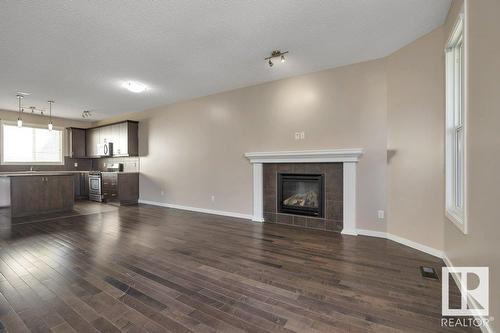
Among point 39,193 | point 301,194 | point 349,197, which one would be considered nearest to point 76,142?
point 39,193

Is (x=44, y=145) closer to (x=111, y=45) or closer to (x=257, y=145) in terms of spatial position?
(x=111, y=45)

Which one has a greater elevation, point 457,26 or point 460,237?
A: point 457,26

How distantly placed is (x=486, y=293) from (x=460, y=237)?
72cm

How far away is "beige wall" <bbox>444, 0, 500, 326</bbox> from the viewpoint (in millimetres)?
1432

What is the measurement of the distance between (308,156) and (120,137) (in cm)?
585

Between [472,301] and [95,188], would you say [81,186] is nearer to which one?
[95,188]

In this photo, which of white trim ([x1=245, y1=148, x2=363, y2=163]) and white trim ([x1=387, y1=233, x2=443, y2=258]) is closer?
white trim ([x1=387, y1=233, x2=443, y2=258])

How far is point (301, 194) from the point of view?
173 inches

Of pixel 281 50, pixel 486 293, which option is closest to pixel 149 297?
pixel 486 293

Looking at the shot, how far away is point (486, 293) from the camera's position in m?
1.56

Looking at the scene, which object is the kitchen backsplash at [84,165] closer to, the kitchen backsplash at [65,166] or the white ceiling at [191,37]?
the kitchen backsplash at [65,166]

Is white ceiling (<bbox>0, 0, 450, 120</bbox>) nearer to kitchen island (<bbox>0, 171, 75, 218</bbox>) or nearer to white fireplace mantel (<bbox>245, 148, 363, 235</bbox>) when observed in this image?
white fireplace mantel (<bbox>245, 148, 363, 235</bbox>)

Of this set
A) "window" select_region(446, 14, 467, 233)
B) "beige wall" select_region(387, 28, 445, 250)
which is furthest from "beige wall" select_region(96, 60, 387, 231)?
"window" select_region(446, 14, 467, 233)

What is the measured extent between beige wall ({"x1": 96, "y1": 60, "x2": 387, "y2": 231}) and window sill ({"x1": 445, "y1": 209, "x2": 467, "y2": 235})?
41.8 inches
